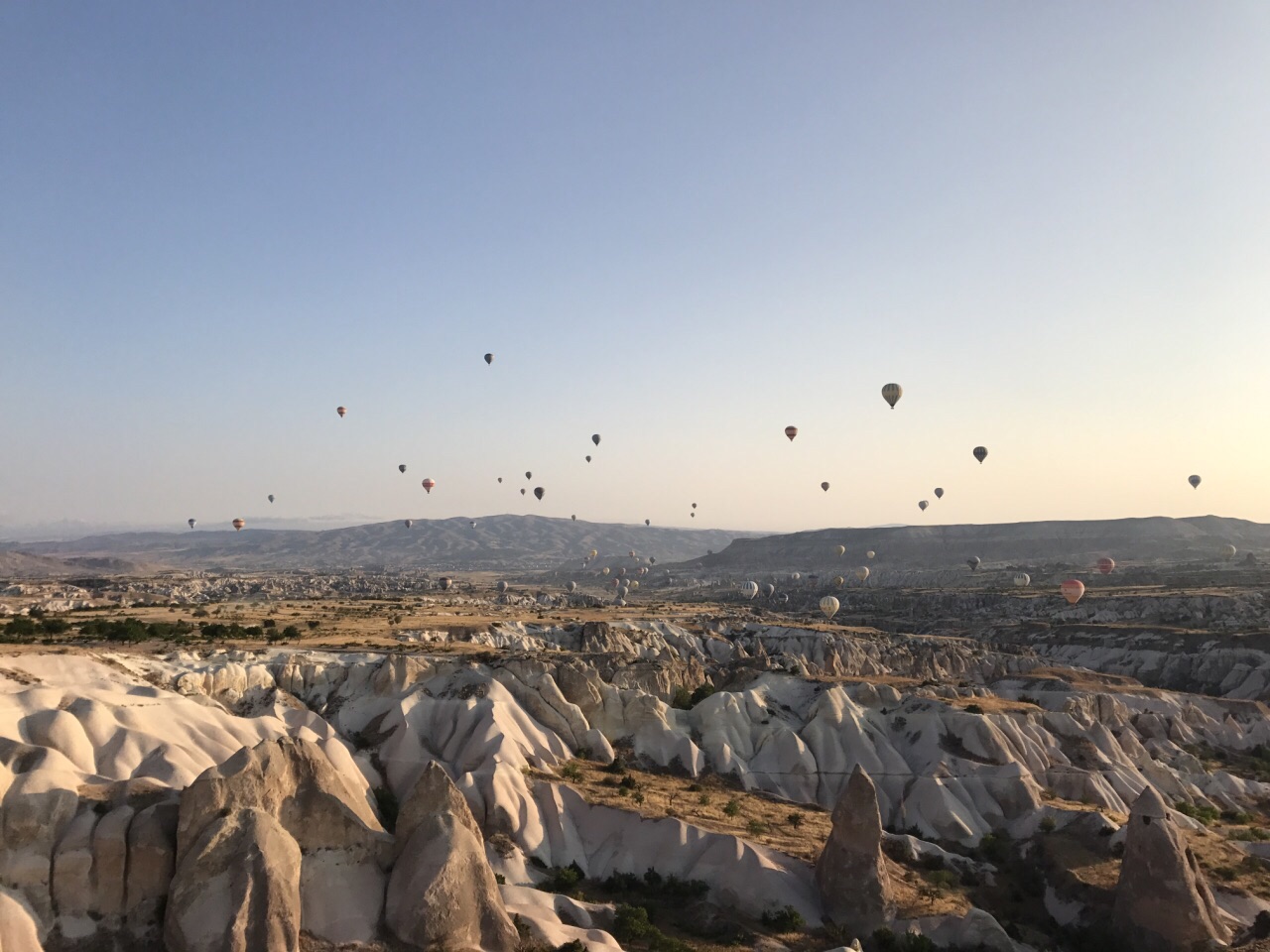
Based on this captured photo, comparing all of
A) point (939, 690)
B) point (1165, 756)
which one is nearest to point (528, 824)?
point (939, 690)

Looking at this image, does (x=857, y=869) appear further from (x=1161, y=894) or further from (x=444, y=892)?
(x=444, y=892)

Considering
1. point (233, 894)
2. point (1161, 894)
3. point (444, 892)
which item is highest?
point (233, 894)

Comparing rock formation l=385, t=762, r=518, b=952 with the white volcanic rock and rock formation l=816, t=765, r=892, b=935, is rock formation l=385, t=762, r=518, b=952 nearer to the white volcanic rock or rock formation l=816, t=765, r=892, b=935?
the white volcanic rock

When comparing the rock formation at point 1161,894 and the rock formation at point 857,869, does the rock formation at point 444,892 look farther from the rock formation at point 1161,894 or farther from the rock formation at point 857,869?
the rock formation at point 1161,894

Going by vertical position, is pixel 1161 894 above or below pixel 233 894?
below

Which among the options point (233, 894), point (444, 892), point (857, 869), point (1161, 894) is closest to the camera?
point (233, 894)

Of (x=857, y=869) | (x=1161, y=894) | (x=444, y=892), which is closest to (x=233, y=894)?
(x=444, y=892)

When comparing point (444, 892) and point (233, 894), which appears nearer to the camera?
point (233, 894)

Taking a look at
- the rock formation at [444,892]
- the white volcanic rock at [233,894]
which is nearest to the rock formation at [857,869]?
the rock formation at [444,892]
